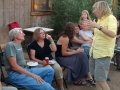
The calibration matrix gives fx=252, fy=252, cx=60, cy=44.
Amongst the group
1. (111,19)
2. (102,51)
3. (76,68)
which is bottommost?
(76,68)

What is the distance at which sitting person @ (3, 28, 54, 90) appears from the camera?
3576mm

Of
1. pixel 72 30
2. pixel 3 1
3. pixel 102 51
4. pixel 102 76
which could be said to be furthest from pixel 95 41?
pixel 3 1

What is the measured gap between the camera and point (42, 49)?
14.8 ft

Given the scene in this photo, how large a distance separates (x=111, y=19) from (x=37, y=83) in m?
1.40

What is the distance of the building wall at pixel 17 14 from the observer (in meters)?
6.61

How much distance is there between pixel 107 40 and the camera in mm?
3676

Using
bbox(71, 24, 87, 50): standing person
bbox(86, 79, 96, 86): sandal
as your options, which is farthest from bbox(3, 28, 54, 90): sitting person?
bbox(71, 24, 87, 50): standing person

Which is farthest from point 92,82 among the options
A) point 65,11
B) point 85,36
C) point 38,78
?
point 65,11

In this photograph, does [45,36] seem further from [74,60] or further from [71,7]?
[71,7]

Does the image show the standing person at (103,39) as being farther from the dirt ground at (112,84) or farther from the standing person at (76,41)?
the standing person at (76,41)

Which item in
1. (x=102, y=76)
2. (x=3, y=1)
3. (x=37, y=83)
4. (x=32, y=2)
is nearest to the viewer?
(x=37, y=83)

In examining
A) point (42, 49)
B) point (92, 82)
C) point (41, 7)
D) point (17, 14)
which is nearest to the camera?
point (42, 49)

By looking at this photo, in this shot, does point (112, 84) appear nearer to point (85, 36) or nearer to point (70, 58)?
point (70, 58)

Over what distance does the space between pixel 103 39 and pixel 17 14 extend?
384 cm
